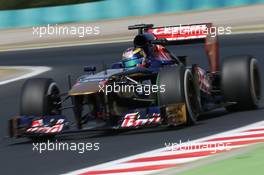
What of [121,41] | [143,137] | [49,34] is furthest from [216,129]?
[49,34]

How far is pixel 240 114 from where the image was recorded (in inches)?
454

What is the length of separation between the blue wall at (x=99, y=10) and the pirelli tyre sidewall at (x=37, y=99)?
22.7m

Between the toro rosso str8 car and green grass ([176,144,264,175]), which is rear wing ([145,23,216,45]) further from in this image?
green grass ([176,144,264,175])

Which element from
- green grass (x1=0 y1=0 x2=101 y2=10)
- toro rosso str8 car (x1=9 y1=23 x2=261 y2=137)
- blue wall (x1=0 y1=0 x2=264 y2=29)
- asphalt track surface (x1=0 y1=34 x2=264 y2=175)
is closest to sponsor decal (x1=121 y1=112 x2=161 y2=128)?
toro rosso str8 car (x1=9 y1=23 x2=261 y2=137)

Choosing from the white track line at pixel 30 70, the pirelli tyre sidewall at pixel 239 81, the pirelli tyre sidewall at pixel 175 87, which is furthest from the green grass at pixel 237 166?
the white track line at pixel 30 70

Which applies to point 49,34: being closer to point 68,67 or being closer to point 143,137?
point 68,67

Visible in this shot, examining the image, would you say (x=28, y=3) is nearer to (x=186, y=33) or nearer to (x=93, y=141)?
(x=186, y=33)

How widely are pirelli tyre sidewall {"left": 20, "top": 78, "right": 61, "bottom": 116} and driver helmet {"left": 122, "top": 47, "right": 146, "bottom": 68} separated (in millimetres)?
1100

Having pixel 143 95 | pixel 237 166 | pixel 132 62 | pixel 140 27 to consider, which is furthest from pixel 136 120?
pixel 237 166

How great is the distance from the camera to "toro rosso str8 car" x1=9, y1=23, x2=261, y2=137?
1023cm

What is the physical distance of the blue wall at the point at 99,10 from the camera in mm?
33781

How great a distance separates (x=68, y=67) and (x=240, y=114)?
10.7 meters

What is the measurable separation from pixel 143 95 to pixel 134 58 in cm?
61

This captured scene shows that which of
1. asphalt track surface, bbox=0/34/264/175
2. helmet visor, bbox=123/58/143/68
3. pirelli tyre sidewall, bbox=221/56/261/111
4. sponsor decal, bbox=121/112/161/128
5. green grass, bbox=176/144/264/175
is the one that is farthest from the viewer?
pirelli tyre sidewall, bbox=221/56/261/111
